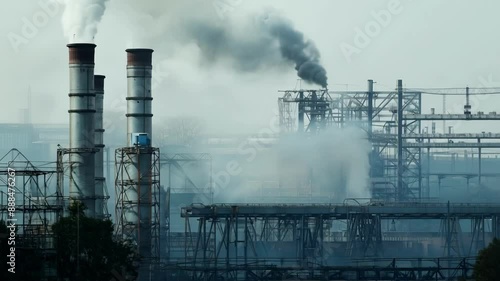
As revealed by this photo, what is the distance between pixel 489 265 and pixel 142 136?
2195 centimetres

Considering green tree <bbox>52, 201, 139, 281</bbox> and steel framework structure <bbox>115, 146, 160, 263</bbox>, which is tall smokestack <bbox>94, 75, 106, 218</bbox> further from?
green tree <bbox>52, 201, 139, 281</bbox>

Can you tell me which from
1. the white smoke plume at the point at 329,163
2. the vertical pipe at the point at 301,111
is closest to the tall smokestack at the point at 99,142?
the vertical pipe at the point at 301,111

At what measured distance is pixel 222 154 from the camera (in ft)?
531

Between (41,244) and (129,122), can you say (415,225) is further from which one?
(41,244)

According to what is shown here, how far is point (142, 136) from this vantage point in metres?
71.9

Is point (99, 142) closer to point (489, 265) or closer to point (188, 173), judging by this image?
point (489, 265)

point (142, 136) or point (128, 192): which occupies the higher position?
point (142, 136)

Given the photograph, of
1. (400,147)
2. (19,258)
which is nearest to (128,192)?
(19,258)

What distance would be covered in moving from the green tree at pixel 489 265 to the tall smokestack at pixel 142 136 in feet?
63.2

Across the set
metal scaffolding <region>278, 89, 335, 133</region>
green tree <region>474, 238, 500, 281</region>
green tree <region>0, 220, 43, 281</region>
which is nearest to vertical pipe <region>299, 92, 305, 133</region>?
metal scaffolding <region>278, 89, 335, 133</region>

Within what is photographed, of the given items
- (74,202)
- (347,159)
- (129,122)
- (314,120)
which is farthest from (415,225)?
(74,202)

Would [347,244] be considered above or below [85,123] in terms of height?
below

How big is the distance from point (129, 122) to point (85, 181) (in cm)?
658

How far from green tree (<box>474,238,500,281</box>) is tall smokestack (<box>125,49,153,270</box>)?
19.3 m
